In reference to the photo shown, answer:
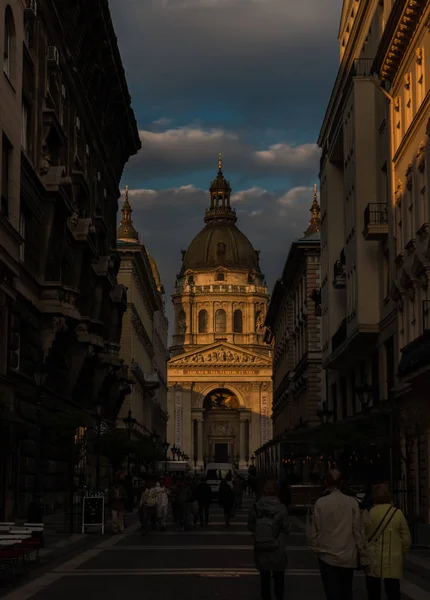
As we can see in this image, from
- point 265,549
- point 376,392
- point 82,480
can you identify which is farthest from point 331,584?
point 376,392

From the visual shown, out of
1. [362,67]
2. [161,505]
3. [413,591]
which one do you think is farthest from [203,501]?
[413,591]

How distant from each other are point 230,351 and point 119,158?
129053 mm

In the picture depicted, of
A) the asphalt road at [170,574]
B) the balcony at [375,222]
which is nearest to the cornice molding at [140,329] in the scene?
the balcony at [375,222]

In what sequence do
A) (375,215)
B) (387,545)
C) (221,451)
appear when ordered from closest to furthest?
(387,545), (375,215), (221,451)

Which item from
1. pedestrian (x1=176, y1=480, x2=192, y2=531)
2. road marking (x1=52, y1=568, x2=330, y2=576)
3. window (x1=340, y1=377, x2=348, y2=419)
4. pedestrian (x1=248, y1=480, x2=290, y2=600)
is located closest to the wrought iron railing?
pedestrian (x1=176, y1=480, x2=192, y2=531)

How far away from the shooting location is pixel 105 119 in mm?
50969

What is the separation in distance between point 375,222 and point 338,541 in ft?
101

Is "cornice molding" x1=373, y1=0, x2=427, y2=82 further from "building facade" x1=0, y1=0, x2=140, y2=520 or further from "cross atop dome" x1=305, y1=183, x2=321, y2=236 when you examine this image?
"cross atop dome" x1=305, y1=183, x2=321, y2=236

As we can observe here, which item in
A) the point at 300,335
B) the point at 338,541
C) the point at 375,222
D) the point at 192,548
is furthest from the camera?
the point at 300,335

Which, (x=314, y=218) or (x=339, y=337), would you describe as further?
(x=314, y=218)

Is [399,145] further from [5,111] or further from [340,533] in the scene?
[340,533]

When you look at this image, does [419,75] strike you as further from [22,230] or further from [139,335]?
[139,335]

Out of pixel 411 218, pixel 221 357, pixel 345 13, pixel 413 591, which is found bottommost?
pixel 413 591

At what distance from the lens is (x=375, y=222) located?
A: 42.8 m
